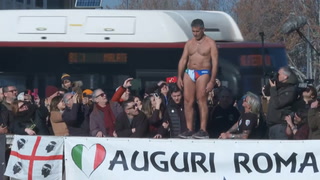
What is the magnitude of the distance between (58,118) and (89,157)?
1.86 m

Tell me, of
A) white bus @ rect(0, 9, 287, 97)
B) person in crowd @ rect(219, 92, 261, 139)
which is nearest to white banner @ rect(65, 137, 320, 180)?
person in crowd @ rect(219, 92, 261, 139)

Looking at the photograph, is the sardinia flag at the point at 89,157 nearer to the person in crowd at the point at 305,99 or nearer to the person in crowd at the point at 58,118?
the person in crowd at the point at 58,118

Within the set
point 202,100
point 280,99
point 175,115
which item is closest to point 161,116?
point 175,115

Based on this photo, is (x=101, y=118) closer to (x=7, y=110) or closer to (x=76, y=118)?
(x=76, y=118)

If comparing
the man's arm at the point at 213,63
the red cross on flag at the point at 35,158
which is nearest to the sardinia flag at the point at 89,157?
the red cross on flag at the point at 35,158

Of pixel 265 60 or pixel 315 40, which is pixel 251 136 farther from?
pixel 315 40

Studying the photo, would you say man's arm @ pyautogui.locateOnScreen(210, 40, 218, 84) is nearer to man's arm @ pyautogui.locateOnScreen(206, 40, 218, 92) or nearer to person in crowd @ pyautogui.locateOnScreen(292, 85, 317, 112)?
man's arm @ pyautogui.locateOnScreen(206, 40, 218, 92)

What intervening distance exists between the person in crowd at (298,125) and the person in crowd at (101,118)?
7.47 feet

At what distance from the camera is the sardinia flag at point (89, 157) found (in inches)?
415

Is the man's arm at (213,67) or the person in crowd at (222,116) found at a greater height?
the man's arm at (213,67)

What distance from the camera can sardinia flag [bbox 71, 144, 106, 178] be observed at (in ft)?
34.6

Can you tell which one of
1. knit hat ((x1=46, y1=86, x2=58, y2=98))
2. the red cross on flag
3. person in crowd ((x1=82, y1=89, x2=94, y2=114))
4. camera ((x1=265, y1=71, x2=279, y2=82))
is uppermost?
camera ((x1=265, y1=71, x2=279, y2=82))

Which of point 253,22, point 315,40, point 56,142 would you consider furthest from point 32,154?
point 253,22

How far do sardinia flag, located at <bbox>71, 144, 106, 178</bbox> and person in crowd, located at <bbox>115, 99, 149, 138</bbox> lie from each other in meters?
0.93
